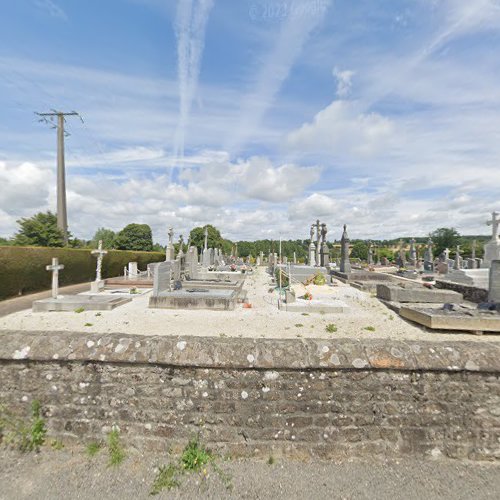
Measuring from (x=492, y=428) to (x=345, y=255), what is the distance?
18.7 m

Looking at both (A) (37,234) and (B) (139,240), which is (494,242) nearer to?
(A) (37,234)

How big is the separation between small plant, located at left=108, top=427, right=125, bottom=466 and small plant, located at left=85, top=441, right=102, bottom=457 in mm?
129

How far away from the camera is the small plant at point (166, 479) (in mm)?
2404

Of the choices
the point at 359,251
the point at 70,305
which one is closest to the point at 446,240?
the point at 359,251

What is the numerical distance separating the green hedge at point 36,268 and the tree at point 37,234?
26.3ft

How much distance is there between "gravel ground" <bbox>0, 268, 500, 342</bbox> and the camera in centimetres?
712

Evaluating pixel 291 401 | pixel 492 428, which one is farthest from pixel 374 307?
pixel 291 401

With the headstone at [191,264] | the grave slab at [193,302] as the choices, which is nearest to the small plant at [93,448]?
the grave slab at [193,302]

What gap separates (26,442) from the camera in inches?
111

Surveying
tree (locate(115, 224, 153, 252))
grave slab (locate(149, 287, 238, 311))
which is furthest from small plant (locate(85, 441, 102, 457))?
tree (locate(115, 224, 153, 252))

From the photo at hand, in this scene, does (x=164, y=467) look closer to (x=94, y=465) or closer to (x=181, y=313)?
(x=94, y=465)

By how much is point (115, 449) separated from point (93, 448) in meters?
0.24

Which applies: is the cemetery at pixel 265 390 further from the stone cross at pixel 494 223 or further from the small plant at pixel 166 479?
the stone cross at pixel 494 223

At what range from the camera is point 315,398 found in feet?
9.06
